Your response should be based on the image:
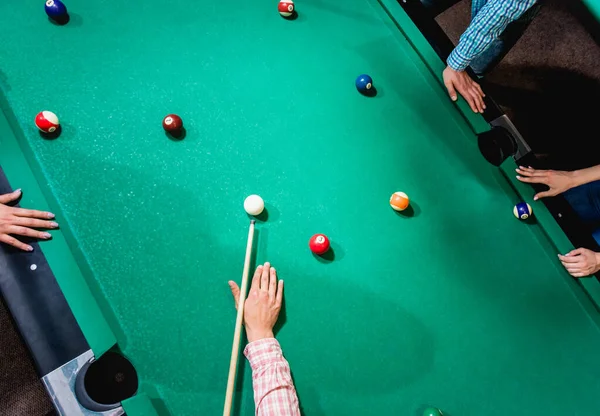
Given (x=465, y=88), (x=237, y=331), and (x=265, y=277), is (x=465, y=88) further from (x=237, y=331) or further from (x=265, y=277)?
(x=237, y=331)

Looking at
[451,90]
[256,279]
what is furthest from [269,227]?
[451,90]

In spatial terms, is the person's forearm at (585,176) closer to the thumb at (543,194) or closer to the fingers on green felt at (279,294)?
the thumb at (543,194)

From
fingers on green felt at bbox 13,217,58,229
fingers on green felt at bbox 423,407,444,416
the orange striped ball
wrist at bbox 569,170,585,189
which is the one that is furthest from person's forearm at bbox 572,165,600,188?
fingers on green felt at bbox 13,217,58,229

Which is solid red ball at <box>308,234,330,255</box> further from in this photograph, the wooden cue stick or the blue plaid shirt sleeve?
the blue plaid shirt sleeve

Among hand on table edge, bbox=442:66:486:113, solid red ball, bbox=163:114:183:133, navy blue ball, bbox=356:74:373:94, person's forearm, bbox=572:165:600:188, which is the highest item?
solid red ball, bbox=163:114:183:133

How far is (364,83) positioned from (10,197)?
1.56m

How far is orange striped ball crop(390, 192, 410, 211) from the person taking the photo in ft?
5.62

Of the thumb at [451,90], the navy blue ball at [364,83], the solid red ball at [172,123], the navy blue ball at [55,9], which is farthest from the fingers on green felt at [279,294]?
the navy blue ball at [55,9]

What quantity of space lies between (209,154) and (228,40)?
618 mm

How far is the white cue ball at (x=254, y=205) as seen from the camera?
159 centimetres

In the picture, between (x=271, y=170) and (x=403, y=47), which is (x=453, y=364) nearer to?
(x=271, y=170)

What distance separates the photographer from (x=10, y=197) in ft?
5.13

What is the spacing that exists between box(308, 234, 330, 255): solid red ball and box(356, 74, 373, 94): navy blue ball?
78 centimetres

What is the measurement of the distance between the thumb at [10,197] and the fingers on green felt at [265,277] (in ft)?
3.25
